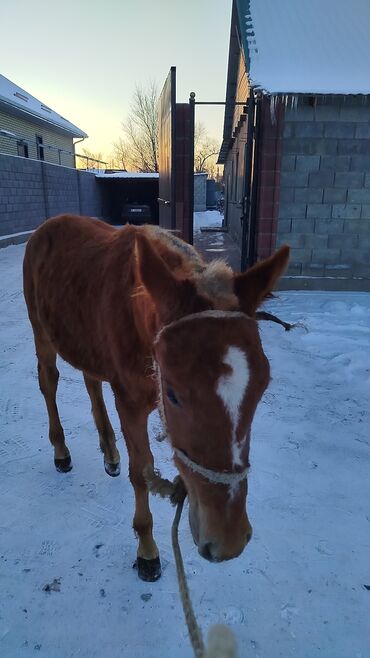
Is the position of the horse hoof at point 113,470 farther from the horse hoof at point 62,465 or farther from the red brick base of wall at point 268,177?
the red brick base of wall at point 268,177

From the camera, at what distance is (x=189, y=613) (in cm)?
133

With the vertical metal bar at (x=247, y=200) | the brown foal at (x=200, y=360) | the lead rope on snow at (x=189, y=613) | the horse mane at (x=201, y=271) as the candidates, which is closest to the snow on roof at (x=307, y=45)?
the vertical metal bar at (x=247, y=200)

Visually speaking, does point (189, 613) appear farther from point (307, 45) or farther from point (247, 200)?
point (307, 45)

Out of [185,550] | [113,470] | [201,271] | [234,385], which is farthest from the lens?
[113,470]

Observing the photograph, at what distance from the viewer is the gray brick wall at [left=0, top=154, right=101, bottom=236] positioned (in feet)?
41.5

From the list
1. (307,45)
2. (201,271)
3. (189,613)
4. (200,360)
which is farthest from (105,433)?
(307,45)

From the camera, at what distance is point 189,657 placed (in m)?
1.73

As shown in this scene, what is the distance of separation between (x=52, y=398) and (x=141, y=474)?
1188 mm

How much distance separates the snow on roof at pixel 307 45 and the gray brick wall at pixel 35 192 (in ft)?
26.7

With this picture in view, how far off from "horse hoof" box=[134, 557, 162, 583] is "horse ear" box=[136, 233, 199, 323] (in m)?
1.43

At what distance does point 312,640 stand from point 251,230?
6.59 m

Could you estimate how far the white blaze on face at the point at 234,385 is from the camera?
120cm

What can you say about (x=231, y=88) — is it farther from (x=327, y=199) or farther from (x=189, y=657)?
(x=189, y=657)

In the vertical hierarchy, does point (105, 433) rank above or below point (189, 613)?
below
